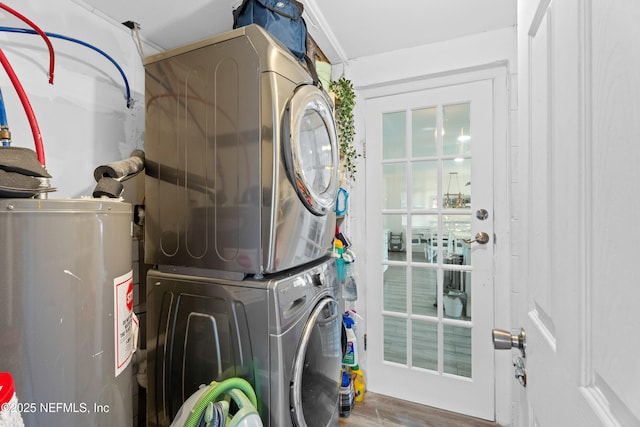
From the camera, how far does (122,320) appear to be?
750mm

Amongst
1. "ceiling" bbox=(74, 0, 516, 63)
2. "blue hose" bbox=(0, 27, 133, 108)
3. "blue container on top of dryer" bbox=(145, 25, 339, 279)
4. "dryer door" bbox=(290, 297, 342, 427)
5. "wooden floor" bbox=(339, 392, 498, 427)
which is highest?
"ceiling" bbox=(74, 0, 516, 63)

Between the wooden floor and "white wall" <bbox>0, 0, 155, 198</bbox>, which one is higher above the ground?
"white wall" <bbox>0, 0, 155, 198</bbox>

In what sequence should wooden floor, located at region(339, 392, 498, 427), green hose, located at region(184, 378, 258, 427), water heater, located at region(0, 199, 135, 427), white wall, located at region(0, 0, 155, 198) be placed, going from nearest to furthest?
water heater, located at region(0, 199, 135, 427), green hose, located at region(184, 378, 258, 427), white wall, located at region(0, 0, 155, 198), wooden floor, located at region(339, 392, 498, 427)

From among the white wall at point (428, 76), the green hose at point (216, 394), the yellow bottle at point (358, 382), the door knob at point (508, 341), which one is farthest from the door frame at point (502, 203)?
the green hose at point (216, 394)

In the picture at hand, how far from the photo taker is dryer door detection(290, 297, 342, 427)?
40.1 inches

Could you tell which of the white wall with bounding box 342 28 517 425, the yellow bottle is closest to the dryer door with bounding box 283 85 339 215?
the white wall with bounding box 342 28 517 425

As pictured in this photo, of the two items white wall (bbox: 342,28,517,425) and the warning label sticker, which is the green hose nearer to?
A: the warning label sticker

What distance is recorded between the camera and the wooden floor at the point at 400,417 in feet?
5.90

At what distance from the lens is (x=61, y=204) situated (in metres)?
0.63

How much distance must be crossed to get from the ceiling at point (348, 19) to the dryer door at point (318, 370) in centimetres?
154

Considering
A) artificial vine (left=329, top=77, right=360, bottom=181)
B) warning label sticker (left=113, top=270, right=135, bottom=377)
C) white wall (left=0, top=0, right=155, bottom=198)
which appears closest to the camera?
warning label sticker (left=113, top=270, right=135, bottom=377)

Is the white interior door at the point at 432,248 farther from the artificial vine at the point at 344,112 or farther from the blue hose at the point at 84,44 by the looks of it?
the blue hose at the point at 84,44

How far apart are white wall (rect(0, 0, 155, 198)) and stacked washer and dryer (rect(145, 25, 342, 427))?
36cm

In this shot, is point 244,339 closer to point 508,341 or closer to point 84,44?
point 508,341
